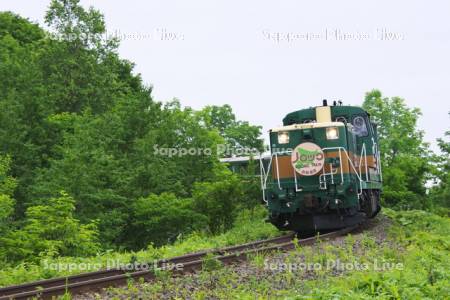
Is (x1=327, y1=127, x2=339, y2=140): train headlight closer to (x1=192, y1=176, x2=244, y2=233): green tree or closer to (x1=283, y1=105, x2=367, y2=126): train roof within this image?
(x1=283, y1=105, x2=367, y2=126): train roof

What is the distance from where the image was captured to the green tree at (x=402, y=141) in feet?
134

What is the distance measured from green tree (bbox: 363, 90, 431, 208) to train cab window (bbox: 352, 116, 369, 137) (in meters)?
23.5

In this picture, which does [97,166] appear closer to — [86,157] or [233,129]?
[86,157]

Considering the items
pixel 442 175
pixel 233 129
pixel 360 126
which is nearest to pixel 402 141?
pixel 442 175

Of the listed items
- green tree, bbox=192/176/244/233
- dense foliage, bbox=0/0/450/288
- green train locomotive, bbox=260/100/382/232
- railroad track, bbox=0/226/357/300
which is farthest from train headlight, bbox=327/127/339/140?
green tree, bbox=192/176/244/233

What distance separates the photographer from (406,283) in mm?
7770

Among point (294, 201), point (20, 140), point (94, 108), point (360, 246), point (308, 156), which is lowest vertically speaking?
point (360, 246)

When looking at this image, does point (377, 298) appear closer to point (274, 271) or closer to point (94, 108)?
point (274, 271)

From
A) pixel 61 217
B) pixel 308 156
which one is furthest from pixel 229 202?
pixel 308 156

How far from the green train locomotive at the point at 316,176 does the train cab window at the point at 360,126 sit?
686mm

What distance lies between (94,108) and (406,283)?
31646 mm

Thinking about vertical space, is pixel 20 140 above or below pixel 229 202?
above

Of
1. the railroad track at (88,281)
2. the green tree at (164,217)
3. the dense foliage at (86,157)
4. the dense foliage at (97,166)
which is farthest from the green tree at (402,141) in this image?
the railroad track at (88,281)

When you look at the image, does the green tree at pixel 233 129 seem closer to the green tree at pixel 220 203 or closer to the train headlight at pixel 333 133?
the green tree at pixel 220 203
